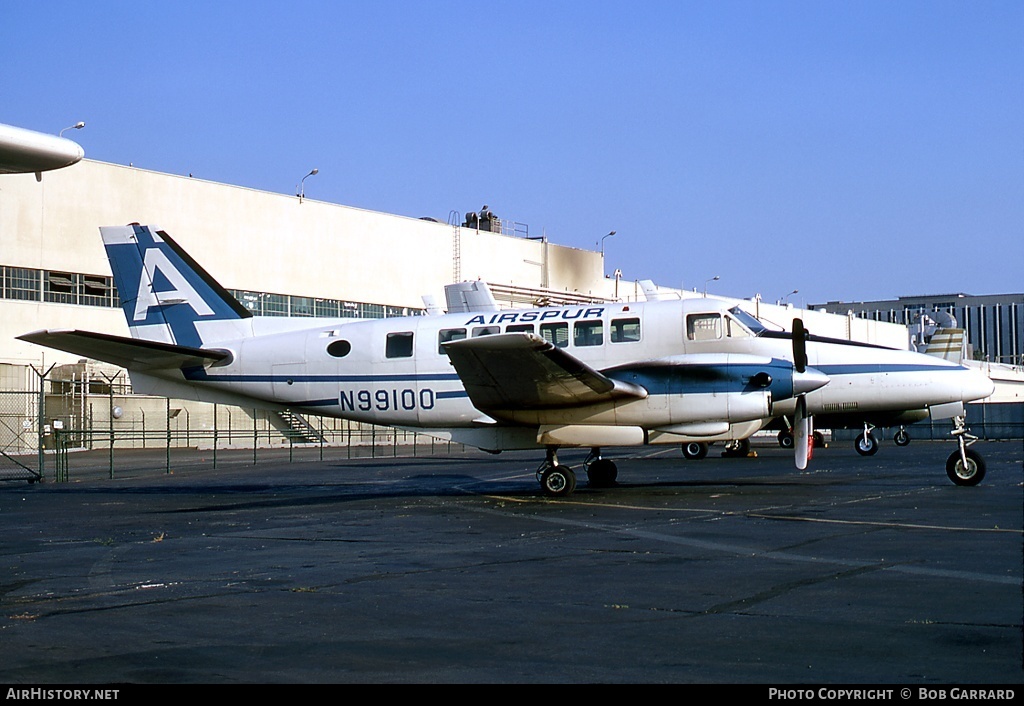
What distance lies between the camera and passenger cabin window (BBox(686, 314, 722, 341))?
1981cm

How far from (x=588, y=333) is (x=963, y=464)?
749 cm

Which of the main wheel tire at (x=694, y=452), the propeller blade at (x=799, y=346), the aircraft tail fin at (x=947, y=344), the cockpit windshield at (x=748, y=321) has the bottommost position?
the main wheel tire at (x=694, y=452)

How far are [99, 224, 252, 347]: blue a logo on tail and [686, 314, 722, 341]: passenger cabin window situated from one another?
981 cm

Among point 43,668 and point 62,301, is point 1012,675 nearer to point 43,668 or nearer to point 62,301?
point 43,668

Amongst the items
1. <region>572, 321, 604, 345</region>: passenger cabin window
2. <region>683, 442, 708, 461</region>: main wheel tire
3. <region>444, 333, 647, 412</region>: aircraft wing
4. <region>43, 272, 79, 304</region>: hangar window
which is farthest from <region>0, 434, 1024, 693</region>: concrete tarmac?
<region>43, 272, 79, 304</region>: hangar window

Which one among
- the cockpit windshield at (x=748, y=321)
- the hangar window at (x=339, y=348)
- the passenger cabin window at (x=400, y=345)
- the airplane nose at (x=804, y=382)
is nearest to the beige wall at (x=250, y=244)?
the hangar window at (x=339, y=348)

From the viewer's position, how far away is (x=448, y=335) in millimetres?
21203

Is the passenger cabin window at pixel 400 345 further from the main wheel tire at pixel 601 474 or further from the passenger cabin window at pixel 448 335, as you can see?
the main wheel tire at pixel 601 474

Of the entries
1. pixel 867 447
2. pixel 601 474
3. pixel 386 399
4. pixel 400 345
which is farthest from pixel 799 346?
pixel 867 447

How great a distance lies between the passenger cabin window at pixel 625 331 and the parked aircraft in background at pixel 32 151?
52.4ft

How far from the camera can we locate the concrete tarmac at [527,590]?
5965mm

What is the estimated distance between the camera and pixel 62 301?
170 feet
